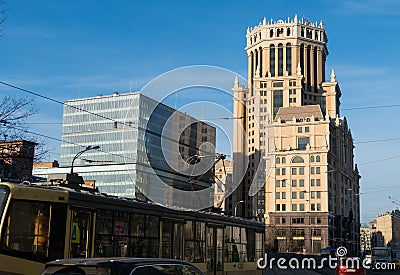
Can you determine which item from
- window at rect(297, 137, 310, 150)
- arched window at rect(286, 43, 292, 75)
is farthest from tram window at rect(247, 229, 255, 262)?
arched window at rect(286, 43, 292, 75)

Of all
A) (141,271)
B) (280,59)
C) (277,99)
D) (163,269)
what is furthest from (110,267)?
→ (280,59)

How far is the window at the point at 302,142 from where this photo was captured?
11531 cm

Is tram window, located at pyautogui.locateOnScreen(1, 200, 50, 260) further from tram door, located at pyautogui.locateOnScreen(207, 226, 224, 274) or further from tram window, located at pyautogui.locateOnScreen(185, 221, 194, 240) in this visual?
tram door, located at pyautogui.locateOnScreen(207, 226, 224, 274)

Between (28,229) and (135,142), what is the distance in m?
50.8

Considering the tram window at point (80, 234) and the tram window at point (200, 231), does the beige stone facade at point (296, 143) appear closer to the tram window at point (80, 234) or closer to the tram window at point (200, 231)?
the tram window at point (200, 231)

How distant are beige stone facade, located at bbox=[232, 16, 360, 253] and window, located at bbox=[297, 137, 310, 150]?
0.70 feet

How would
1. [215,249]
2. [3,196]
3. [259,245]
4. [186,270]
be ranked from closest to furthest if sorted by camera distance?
[186,270] → [3,196] → [215,249] → [259,245]

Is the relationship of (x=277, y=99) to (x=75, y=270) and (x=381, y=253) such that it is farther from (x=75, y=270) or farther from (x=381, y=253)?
(x=75, y=270)

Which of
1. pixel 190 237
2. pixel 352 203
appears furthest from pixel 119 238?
pixel 352 203

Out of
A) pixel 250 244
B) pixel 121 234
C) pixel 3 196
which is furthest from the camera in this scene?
pixel 250 244

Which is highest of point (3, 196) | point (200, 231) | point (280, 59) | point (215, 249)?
point (280, 59)

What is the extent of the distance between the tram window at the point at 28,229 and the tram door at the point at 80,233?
0.78m

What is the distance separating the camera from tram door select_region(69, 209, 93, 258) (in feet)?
41.9

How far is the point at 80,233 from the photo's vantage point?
1302 cm
